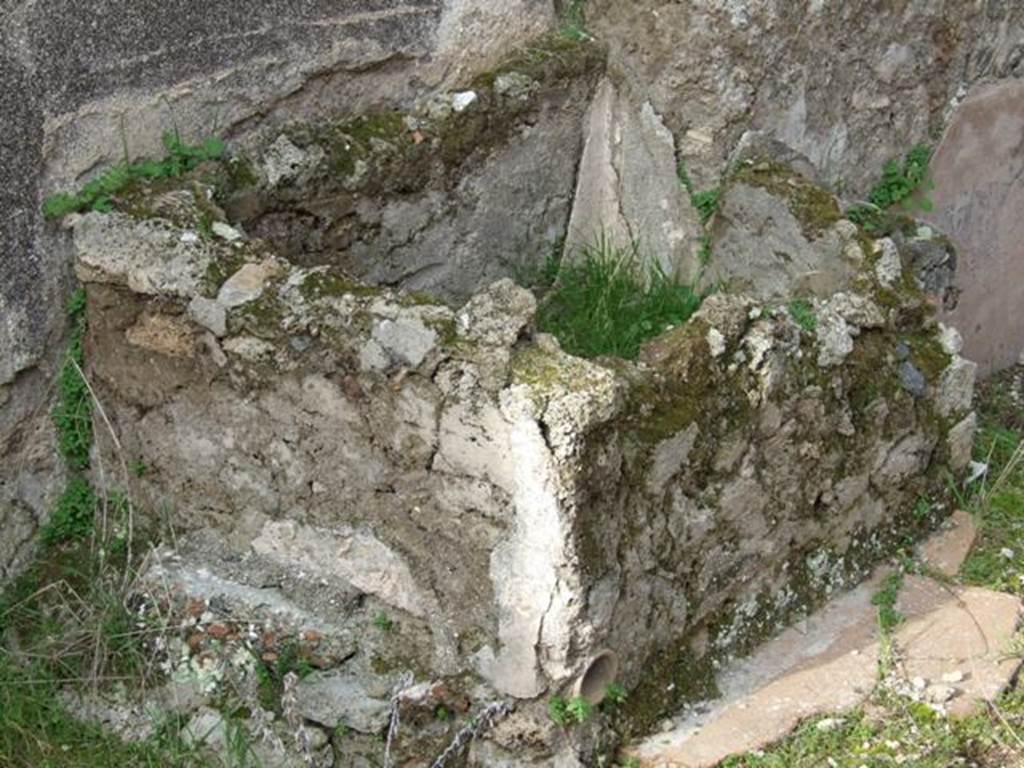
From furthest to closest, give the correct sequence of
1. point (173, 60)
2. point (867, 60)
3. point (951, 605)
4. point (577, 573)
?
point (867, 60) → point (951, 605) → point (173, 60) → point (577, 573)

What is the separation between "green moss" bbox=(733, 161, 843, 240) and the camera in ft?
15.4

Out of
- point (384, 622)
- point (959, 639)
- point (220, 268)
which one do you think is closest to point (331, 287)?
point (220, 268)

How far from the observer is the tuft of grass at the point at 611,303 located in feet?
15.7

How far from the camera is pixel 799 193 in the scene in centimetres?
477

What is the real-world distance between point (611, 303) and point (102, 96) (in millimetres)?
1563

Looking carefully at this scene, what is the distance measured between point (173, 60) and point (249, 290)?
0.65m

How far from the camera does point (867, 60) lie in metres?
5.21

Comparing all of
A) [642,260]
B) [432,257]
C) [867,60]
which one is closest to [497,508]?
[432,257]

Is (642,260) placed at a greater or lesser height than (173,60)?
lesser

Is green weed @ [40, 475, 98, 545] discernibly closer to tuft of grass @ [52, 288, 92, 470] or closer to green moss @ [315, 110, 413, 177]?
tuft of grass @ [52, 288, 92, 470]

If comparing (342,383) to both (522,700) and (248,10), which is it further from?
(248,10)

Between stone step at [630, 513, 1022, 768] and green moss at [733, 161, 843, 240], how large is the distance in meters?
0.92

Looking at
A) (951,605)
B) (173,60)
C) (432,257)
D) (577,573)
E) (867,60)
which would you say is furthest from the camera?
(867,60)

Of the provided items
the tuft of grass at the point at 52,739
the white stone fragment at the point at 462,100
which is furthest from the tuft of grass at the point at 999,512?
the tuft of grass at the point at 52,739
